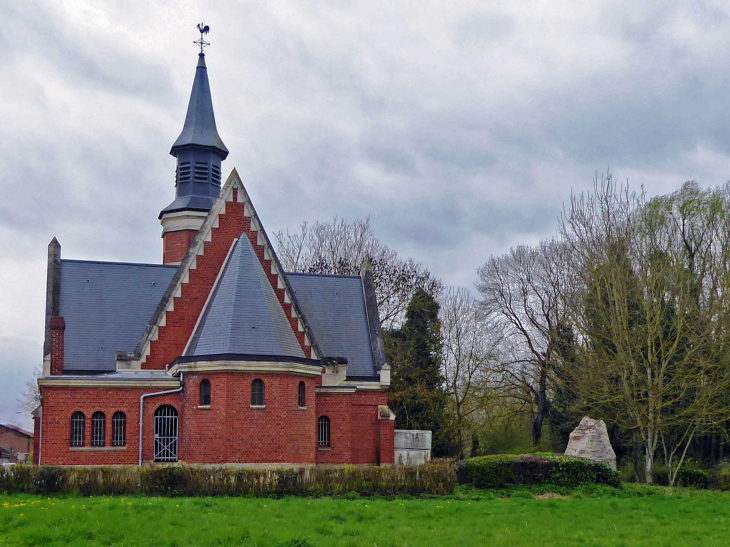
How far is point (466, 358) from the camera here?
47656mm

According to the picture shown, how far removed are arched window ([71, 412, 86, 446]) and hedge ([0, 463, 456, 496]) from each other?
7.91m

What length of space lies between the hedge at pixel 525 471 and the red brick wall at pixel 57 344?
1543cm

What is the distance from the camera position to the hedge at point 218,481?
19.3 m

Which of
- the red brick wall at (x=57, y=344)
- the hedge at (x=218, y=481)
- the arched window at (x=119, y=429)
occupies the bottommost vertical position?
the hedge at (x=218, y=481)

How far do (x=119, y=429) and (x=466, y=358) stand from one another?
24533 mm

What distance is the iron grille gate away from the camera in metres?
28.1

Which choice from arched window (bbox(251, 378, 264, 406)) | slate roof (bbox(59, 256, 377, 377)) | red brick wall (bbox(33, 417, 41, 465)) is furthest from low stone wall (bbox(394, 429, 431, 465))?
red brick wall (bbox(33, 417, 41, 465))

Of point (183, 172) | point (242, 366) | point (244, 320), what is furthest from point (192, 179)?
point (242, 366)

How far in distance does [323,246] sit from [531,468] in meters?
36.2

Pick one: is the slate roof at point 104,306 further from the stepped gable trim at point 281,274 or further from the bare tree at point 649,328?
the bare tree at point 649,328

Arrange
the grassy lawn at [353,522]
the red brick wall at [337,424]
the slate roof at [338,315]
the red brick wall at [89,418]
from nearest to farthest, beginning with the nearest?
the grassy lawn at [353,522] → the red brick wall at [89,418] → the red brick wall at [337,424] → the slate roof at [338,315]

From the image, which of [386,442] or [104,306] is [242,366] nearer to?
[386,442]

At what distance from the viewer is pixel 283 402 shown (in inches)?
1040

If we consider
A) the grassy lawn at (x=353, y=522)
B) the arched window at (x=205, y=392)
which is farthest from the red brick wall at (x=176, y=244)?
the grassy lawn at (x=353, y=522)
